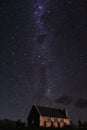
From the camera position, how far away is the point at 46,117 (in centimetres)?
7775

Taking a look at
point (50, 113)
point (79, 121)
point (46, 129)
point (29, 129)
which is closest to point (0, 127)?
point (29, 129)

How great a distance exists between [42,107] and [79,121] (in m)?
18.2

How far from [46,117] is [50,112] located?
4806mm

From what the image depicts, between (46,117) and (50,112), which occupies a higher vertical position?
(50,112)

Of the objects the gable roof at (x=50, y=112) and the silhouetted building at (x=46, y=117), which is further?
the gable roof at (x=50, y=112)

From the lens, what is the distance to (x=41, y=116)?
76.8 meters

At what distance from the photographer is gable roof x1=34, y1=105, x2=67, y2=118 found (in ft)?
261

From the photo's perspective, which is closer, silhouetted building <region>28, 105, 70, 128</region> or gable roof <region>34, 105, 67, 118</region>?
silhouetted building <region>28, 105, 70, 128</region>

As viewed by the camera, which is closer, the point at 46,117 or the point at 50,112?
the point at 46,117

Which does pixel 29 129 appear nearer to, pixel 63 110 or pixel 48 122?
pixel 48 122

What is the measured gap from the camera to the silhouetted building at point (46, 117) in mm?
76562

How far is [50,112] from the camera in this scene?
3238 inches

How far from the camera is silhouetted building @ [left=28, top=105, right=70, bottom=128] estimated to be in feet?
251

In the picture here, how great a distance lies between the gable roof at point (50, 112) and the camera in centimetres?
7949
